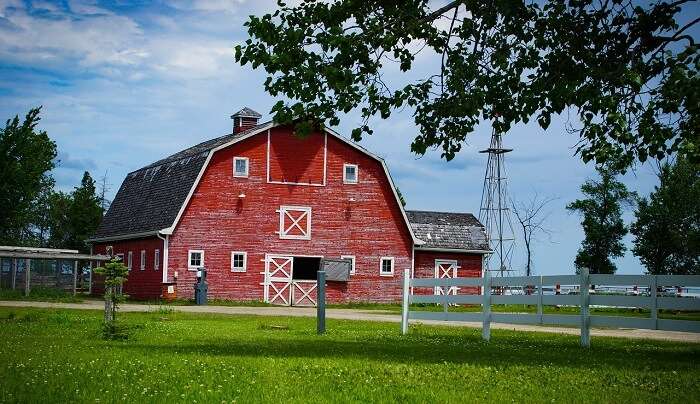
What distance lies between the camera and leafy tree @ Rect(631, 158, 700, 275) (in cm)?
6925

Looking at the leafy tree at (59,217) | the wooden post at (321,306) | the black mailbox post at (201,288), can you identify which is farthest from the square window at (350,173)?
the leafy tree at (59,217)

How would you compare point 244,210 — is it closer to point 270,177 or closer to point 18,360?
point 270,177

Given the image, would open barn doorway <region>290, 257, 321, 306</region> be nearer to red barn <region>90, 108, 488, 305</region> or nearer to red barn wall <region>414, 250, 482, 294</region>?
red barn <region>90, 108, 488, 305</region>

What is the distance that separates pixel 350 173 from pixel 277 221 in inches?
182

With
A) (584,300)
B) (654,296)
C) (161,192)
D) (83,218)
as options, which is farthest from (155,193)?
(654,296)

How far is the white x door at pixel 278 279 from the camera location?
4912 centimetres

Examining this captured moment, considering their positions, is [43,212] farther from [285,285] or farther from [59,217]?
[285,285]

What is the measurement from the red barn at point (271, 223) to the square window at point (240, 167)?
5 centimetres

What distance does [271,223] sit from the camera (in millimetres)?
49500

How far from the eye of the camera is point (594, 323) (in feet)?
63.4

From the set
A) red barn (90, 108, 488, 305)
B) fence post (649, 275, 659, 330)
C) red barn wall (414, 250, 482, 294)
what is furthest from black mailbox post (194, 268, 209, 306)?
fence post (649, 275, 659, 330)

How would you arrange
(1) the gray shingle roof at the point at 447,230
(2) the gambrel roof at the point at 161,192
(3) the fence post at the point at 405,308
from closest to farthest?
1. (3) the fence post at the point at 405,308
2. (2) the gambrel roof at the point at 161,192
3. (1) the gray shingle roof at the point at 447,230

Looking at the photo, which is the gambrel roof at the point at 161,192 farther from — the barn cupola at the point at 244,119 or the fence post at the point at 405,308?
the fence post at the point at 405,308

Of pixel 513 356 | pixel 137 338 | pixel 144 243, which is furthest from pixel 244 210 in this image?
pixel 513 356
